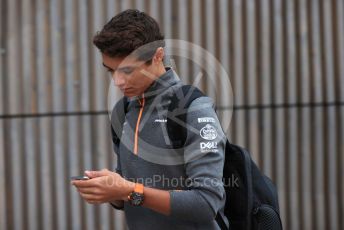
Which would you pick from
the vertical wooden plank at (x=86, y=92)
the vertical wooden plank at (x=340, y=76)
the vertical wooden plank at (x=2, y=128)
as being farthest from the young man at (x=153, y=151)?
the vertical wooden plank at (x=340, y=76)

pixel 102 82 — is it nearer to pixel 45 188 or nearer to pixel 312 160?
pixel 45 188

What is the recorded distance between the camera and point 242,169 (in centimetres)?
239

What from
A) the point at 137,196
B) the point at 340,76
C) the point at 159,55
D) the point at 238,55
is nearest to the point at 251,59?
the point at 238,55

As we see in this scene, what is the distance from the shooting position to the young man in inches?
86.7

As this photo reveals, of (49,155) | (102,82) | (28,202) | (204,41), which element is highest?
(204,41)

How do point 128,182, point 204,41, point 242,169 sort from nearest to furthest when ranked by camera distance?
1. point 128,182
2. point 242,169
3. point 204,41

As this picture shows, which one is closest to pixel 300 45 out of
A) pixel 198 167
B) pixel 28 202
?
pixel 28 202

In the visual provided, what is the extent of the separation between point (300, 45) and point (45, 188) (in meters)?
2.44

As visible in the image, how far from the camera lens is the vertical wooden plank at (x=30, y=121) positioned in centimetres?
503

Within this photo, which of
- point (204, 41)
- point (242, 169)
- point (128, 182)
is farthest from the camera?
point (204, 41)

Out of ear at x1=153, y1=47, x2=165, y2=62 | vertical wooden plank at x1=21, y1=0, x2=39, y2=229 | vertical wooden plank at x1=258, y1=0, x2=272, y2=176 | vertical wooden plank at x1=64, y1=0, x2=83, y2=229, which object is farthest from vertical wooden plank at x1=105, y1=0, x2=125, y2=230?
ear at x1=153, y1=47, x2=165, y2=62

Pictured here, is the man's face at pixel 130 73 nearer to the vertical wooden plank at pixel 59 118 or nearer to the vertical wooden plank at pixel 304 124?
the vertical wooden plank at pixel 59 118

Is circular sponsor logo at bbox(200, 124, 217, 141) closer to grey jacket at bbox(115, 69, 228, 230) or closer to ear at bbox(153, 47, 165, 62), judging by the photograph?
grey jacket at bbox(115, 69, 228, 230)

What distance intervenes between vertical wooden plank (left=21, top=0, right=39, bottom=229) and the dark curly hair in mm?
2794
